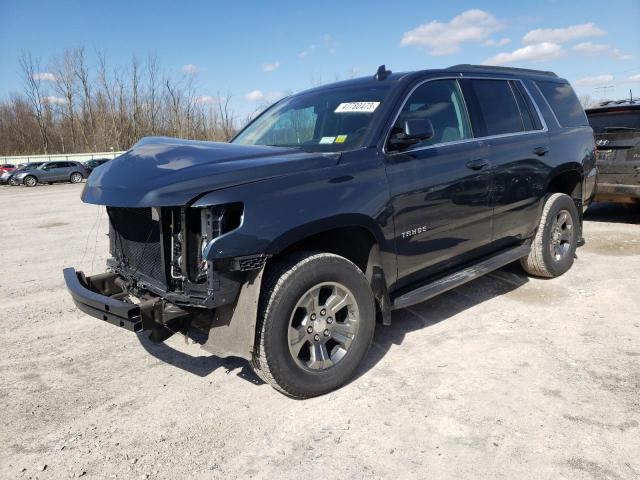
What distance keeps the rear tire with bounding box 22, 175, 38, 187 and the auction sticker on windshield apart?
33639mm

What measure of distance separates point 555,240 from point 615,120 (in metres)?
3.83

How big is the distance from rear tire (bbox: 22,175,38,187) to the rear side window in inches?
1330

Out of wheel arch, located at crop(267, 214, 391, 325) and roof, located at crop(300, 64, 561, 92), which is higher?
roof, located at crop(300, 64, 561, 92)

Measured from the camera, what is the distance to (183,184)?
8.50ft

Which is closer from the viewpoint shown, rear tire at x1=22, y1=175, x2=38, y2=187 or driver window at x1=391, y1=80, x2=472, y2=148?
driver window at x1=391, y1=80, x2=472, y2=148

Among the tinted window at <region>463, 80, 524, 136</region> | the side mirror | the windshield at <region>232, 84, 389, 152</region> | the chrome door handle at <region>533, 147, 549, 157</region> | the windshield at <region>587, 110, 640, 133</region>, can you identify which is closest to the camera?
the side mirror

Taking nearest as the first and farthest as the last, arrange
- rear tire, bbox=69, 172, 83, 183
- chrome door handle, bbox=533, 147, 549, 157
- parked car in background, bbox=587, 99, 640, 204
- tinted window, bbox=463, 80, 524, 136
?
1. tinted window, bbox=463, 80, 524, 136
2. chrome door handle, bbox=533, 147, 549, 157
3. parked car in background, bbox=587, 99, 640, 204
4. rear tire, bbox=69, 172, 83, 183

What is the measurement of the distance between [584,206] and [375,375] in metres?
3.78

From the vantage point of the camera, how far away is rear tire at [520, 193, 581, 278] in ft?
16.4

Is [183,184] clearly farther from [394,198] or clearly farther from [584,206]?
[584,206]

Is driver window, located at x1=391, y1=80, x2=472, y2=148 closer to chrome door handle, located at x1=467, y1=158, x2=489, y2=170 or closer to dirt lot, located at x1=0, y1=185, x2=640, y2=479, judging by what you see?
chrome door handle, located at x1=467, y1=158, x2=489, y2=170

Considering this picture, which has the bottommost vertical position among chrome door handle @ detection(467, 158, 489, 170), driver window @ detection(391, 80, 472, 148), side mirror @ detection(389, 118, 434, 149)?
chrome door handle @ detection(467, 158, 489, 170)

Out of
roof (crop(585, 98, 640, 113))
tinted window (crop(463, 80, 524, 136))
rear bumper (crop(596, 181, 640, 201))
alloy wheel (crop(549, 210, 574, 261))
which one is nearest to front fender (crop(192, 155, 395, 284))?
tinted window (crop(463, 80, 524, 136))

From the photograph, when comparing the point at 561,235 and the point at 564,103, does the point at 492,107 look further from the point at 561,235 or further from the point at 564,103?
the point at 561,235
